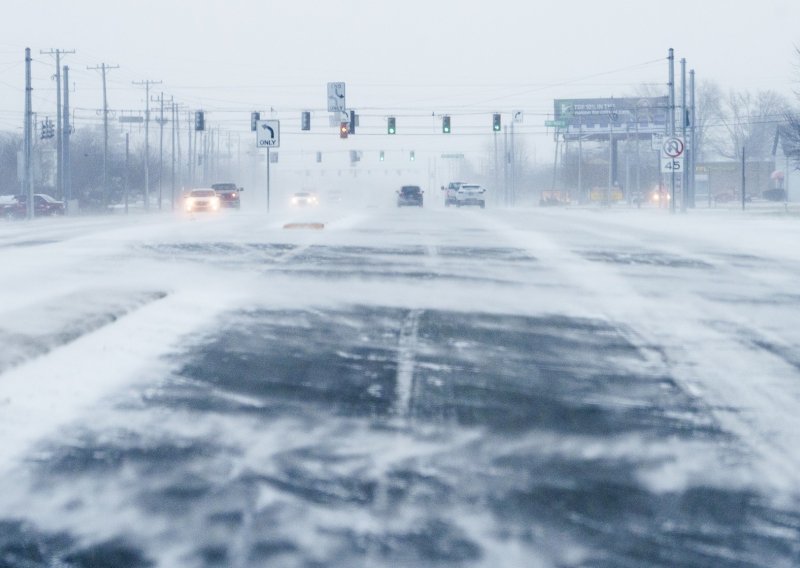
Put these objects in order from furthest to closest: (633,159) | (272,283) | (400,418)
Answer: (633,159) < (272,283) < (400,418)

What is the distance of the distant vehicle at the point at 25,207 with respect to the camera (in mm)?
69812

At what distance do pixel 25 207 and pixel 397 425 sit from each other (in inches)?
2579

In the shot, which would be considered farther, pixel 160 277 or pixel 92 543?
pixel 160 277

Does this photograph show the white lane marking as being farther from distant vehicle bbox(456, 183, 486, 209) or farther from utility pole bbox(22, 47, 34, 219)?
distant vehicle bbox(456, 183, 486, 209)

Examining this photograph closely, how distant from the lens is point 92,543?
18.2ft

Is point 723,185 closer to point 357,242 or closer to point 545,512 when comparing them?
point 357,242

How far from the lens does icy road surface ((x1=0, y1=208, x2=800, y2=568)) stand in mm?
5648

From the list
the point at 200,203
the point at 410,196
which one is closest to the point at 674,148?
the point at 200,203

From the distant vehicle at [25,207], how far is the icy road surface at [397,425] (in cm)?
5508

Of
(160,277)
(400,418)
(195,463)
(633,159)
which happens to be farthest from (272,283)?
(633,159)

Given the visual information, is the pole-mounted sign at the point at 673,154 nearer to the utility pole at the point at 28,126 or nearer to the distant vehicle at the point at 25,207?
the utility pole at the point at 28,126

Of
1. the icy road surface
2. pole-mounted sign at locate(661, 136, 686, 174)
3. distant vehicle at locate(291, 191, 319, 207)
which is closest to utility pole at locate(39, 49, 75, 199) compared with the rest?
distant vehicle at locate(291, 191, 319, 207)

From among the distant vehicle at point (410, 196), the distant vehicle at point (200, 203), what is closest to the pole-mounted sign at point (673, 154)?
the distant vehicle at point (200, 203)

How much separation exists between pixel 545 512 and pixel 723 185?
137981 mm
